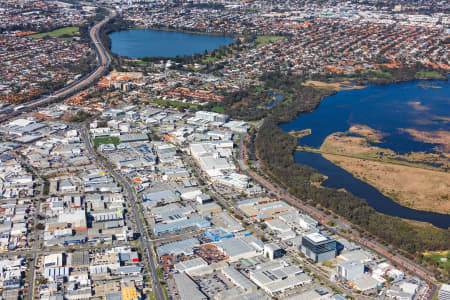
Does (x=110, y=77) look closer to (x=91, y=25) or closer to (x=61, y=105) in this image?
(x=61, y=105)

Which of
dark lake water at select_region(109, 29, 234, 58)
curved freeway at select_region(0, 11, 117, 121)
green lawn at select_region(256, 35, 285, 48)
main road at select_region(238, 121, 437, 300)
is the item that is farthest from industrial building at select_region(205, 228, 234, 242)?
green lawn at select_region(256, 35, 285, 48)

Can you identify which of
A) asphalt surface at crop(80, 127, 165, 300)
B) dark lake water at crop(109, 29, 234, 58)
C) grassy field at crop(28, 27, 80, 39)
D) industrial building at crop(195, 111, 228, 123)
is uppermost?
grassy field at crop(28, 27, 80, 39)

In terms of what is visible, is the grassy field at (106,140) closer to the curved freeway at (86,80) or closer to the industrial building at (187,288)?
the curved freeway at (86,80)

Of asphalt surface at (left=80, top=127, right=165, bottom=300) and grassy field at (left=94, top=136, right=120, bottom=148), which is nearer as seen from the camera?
asphalt surface at (left=80, top=127, right=165, bottom=300)

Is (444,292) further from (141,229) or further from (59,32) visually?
(59,32)

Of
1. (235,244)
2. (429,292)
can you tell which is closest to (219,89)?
(235,244)

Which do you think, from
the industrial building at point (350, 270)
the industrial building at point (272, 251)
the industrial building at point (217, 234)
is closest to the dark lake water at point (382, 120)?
the industrial building at point (350, 270)

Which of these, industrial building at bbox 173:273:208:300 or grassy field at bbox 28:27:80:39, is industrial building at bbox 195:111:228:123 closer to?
industrial building at bbox 173:273:208:300
